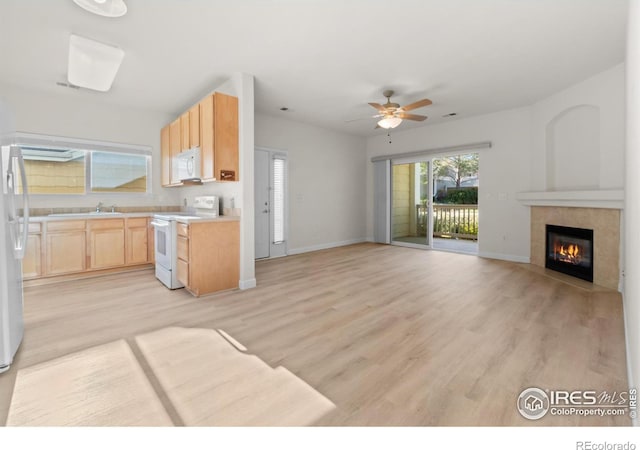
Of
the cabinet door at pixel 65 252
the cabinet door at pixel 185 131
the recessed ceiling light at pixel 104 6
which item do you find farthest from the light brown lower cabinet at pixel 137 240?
the recessed ceiling light at pixel 104 6

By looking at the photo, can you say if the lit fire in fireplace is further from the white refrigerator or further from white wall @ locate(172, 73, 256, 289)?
the white refrigerator

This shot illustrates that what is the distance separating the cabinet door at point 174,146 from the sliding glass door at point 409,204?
4.68 meters

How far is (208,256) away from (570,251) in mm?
5050

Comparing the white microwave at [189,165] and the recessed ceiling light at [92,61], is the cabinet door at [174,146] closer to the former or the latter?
the white microwave at [189,165]

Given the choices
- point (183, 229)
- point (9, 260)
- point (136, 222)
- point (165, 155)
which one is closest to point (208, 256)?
point (183, 229)

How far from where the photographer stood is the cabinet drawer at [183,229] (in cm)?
341

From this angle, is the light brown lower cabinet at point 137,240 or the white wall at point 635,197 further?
the light brown lower cabinet at point 137,240

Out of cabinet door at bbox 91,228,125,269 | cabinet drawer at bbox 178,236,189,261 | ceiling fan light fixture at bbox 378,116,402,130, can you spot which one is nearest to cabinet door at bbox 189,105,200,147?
cabinet drawer at bbox 178,236,189,261

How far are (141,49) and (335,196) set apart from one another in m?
4.55

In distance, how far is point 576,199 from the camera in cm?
401

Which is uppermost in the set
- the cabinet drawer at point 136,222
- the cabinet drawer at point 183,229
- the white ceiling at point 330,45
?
the white ceiling at point 330,45

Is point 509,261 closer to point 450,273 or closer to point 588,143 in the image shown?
point 450,273

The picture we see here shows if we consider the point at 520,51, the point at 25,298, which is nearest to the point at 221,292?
the point at 25,298

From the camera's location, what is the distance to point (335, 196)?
685 cm
